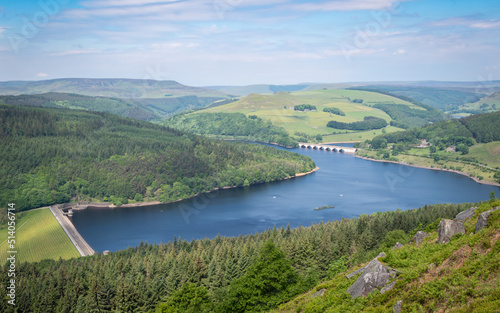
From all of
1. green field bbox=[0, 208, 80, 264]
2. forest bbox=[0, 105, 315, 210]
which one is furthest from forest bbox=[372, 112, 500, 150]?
green field bbox=[0, 208, 80, 264]

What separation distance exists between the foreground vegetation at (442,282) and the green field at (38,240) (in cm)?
5730

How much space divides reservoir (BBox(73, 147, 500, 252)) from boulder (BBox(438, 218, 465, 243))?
56643 mm

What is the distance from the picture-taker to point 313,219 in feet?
278

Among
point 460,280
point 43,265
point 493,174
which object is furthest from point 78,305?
point 493,174

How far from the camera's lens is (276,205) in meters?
96.3

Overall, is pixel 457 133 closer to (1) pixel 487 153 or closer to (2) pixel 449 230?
(1) pixel 487 153

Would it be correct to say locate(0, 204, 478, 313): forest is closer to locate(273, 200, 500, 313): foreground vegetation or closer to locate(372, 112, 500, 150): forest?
locate(273, 200, 500, 313): foreground vegetation

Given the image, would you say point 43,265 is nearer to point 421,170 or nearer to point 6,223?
point 6,223

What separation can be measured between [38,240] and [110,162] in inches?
1770

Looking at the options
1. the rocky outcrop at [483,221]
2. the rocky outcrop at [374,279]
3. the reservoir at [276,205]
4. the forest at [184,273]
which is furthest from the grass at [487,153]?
the rocky outcrop at [374,279]

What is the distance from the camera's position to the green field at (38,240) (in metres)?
69.2

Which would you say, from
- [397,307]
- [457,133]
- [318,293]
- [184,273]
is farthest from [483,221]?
[457,133]

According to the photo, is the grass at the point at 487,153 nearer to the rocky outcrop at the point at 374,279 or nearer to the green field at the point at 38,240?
the green field at the point at 38,240

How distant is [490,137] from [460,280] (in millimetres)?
156357
